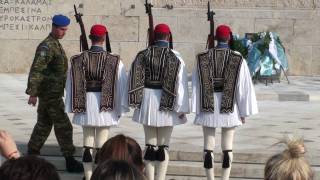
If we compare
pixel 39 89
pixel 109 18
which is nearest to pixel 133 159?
pixel 39 89

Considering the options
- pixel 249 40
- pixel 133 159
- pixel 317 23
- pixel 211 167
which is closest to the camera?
pixel 133 159

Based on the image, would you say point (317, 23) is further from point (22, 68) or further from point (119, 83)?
point (119, 83)

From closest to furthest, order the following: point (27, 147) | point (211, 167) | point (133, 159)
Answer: point (133, 159), point (211, 167), point (27, 147)

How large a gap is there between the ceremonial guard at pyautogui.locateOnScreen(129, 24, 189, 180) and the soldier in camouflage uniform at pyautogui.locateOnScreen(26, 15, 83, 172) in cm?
89

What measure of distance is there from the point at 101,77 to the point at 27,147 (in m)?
1.58

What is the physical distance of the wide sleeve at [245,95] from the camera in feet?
23.7

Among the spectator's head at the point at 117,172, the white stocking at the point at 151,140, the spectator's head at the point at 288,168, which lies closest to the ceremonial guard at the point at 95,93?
the white stocking at the point at 151,140

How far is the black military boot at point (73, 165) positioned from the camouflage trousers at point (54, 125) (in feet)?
0.20

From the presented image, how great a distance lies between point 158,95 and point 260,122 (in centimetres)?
429

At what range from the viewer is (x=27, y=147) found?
834 cm

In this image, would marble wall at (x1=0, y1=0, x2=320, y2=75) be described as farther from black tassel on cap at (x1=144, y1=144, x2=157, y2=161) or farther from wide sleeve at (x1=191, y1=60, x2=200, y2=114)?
black tassel on cap at (x1=144, y1=144, x2=157, y2=161)

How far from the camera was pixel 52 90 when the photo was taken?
25.5 feet

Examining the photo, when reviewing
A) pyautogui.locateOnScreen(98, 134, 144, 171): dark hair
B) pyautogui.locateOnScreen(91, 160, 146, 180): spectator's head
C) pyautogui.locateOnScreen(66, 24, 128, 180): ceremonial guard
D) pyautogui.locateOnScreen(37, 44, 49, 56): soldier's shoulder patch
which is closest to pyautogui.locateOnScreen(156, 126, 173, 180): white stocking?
pyautogui.locateOnScreen(66, 24, 128, 180): ceremonial guard

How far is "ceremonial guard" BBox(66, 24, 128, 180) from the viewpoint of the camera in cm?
729
